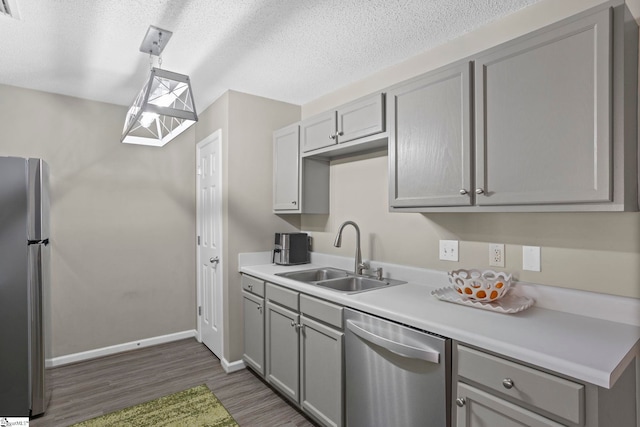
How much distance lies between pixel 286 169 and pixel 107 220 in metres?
1.80

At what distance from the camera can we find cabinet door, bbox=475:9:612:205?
4.06 feet

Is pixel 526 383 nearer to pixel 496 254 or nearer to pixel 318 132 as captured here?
pixel 496 254

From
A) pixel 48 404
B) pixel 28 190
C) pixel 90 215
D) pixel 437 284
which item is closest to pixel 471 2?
pixel 437 284

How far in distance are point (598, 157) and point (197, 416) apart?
2590 mm

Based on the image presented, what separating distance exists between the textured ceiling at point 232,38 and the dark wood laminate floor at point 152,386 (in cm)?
241

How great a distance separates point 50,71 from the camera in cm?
256

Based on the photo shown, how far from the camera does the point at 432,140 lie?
5.82 ft

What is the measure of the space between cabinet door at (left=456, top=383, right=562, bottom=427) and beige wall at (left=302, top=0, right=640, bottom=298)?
2.33ft

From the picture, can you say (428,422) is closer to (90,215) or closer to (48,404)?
(48,404)

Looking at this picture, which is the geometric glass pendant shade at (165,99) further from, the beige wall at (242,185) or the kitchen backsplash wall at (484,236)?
the kitchen backsplash wall at (484,236)

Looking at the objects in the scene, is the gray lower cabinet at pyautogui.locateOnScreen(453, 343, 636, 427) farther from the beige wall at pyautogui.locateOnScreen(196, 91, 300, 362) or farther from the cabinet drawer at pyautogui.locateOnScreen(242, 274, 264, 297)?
the beige wall at pyautogui.locateOnScreen(196, 91, 300, 362)

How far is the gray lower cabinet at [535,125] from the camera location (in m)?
1.22

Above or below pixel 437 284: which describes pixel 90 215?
above

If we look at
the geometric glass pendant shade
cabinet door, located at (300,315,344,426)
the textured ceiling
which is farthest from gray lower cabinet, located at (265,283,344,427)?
the textured ceiling
